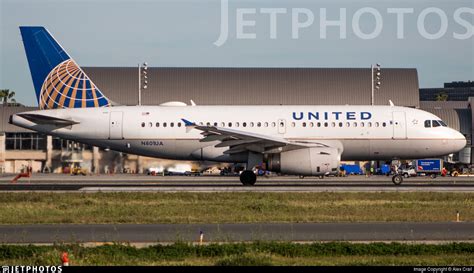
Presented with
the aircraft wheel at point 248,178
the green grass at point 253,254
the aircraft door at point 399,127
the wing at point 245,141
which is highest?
the aircraft door at point 399,127

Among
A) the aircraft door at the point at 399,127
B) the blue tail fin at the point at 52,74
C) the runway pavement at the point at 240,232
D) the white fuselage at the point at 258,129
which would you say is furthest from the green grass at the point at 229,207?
the blue tail fin at the point at 52,74

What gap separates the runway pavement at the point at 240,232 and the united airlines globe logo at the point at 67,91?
24.9 m

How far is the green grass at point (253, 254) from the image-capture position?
61.2 feet

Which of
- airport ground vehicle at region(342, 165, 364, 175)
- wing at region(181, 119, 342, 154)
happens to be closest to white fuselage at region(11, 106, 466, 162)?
wing at region(181, 119, 342, 154)

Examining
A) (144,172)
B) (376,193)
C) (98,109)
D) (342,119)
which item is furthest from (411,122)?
(144,172)

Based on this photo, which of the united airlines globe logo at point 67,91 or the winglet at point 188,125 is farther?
the united airlines globe logo at point 67,91

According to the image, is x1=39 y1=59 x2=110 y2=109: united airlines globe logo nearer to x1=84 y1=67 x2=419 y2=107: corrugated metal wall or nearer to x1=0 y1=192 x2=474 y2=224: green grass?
x1=0 y1=192 x2=474 y2=224: green grass

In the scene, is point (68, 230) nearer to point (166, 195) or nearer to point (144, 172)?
point (166, 195)

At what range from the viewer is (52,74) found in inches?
2058

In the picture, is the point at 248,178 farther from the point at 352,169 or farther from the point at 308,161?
the point at 352,169

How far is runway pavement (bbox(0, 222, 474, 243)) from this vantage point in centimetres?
2314

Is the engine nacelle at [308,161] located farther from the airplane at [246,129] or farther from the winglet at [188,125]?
the winglet at [188,125]

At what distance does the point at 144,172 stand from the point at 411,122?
2271 cm

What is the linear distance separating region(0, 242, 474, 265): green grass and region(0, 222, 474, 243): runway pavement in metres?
2.34
